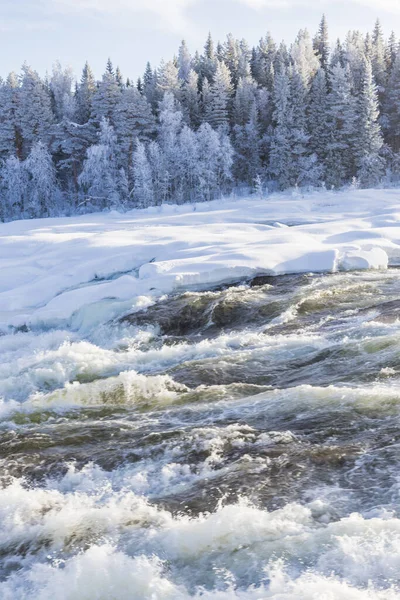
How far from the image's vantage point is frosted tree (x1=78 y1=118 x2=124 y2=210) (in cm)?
3703

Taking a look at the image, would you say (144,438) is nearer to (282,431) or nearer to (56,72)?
(282,431)

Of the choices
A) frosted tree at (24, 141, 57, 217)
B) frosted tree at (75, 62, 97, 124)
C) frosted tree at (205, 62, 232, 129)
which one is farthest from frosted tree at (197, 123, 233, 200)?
frosted tree at (75, 62, 97, 124)

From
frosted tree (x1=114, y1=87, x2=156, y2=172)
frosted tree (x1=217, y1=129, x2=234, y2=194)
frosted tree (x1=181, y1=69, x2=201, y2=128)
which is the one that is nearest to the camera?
frosted tree (x1=217, y1=129, x2=234, y2=194)

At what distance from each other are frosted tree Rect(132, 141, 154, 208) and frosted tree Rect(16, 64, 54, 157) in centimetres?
950

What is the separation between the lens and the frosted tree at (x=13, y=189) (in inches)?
1502

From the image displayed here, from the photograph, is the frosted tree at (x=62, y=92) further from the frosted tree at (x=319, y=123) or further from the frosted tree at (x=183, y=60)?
the frosted tree at (x=319, y=123)

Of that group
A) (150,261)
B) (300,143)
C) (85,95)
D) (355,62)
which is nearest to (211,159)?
(300,143)

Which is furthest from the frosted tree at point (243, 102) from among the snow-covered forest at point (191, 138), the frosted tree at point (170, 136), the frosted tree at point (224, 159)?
the frosted tree at point (224, 159)

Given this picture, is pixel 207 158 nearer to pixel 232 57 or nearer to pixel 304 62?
pixel 304 62

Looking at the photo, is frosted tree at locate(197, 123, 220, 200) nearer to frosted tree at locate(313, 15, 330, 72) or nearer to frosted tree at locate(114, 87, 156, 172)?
frosted tree at locate(114, 87, 156, 172)

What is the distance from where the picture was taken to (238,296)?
10.6 metres

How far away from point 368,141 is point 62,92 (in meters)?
26.8

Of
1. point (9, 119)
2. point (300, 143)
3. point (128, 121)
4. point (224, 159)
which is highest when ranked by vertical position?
point (9, 119)

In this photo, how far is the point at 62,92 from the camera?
4922 centimetres
